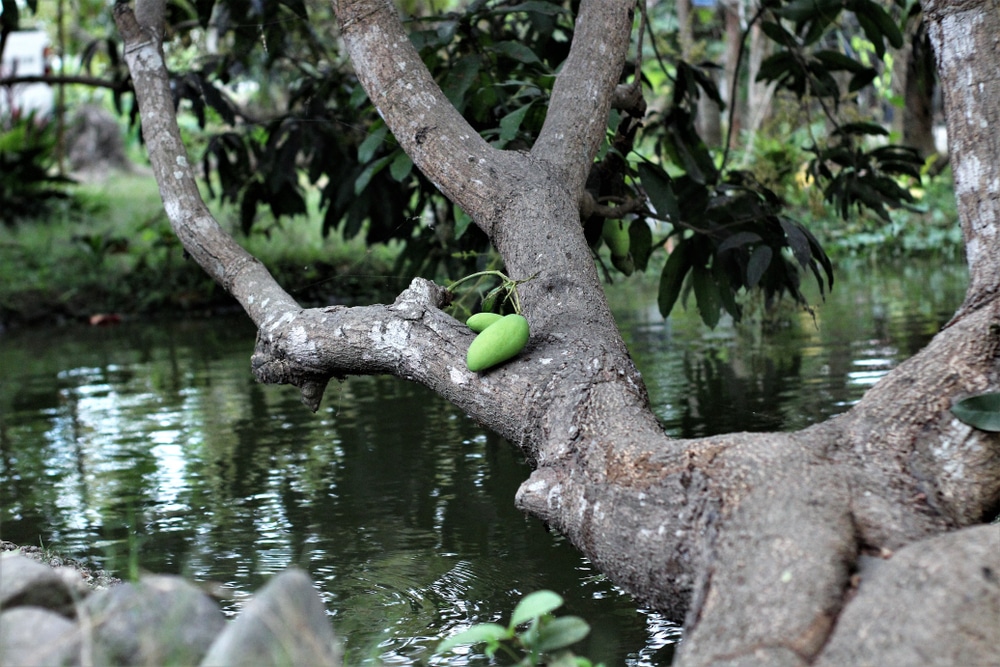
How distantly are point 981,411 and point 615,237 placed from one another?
7.12ft

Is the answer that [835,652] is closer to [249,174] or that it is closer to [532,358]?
[532,358]

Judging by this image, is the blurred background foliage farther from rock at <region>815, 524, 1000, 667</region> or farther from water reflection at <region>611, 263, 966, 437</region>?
rock at <region>815, 524, 1000, 667</region>

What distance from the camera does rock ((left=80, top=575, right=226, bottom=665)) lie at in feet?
5.33

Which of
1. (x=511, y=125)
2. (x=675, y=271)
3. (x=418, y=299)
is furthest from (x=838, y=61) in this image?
(x=418, y=299)

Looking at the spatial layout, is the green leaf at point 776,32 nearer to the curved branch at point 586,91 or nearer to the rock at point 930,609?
the curved branch at point 586,91

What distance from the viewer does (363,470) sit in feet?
13.7

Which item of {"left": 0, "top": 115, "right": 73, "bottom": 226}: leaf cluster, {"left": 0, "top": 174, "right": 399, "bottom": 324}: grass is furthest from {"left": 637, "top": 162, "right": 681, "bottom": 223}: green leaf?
{"left": 0, "top": 115, "right": 73, "bottom": 226}: leaf cluster

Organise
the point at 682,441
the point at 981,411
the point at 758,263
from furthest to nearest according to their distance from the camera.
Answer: the point at 758,263, the point at 682,441, the point at 981,411

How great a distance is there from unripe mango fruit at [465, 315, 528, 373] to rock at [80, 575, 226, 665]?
877 mm

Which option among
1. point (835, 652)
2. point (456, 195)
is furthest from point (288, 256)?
point (835, 652)

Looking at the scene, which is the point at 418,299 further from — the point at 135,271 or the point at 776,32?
the point at 135,271

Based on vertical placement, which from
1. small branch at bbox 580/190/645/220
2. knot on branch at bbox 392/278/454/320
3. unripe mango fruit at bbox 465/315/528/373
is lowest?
unripe mango fruit at bbox 465/315/528/373

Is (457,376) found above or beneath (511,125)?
beneath

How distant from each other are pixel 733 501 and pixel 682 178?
112 inches
